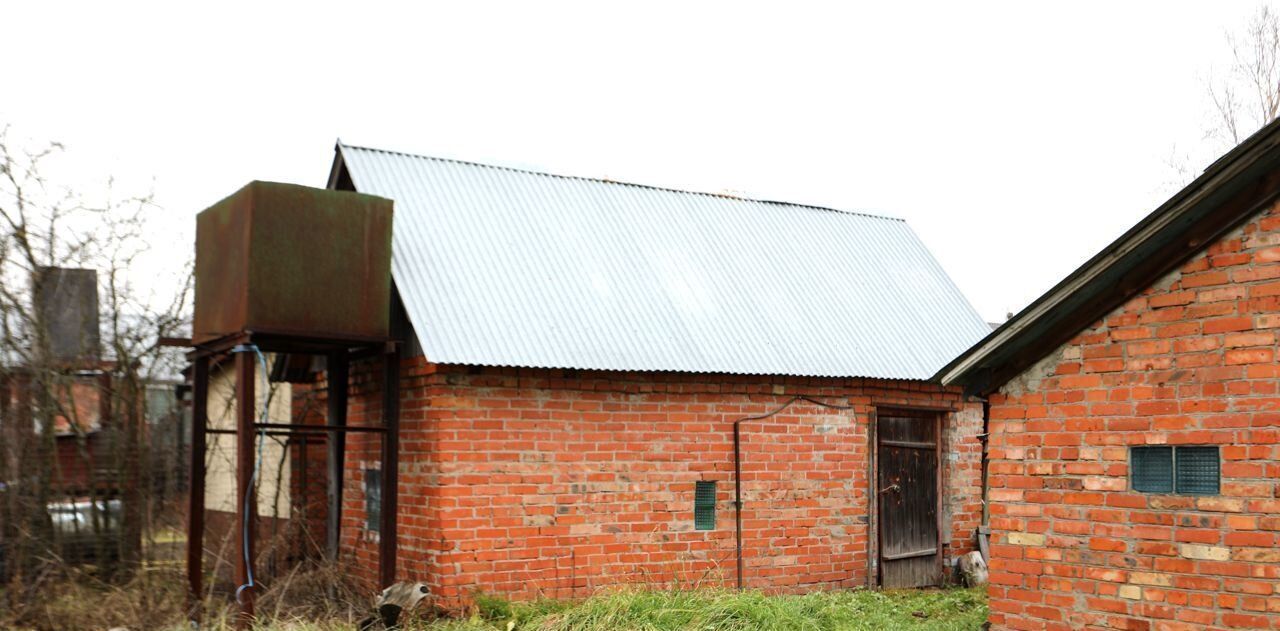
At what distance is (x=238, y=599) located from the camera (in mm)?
9602

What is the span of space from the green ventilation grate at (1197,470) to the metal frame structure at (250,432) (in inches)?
258

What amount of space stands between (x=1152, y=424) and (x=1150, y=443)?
12 centimetres

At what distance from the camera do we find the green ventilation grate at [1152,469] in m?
7.46

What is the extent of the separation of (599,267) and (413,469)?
122 inches

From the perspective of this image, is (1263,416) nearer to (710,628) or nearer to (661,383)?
(710,628)

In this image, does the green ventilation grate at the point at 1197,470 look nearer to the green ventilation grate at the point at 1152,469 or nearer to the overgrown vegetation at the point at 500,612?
the green ventilation grate at the point at 1152,469

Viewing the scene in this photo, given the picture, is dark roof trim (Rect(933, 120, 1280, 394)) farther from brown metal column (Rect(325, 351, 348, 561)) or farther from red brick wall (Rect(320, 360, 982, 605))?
brown metal column (Rect(325, 351, 348, 561))

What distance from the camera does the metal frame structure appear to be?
9.71 m

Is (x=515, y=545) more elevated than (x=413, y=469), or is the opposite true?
(x=413, y=469)

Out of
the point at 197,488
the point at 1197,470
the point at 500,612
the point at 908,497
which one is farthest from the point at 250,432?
the point at 908,497

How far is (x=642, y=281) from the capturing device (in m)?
12.9

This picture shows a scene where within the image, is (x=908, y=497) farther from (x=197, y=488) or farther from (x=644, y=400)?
(x=197, y=488)

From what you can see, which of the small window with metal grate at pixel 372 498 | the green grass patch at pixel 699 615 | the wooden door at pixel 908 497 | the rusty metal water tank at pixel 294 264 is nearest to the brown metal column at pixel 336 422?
the small window with metal grate at pixel 372 498

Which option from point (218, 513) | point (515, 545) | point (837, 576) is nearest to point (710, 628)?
point (515, 545)
